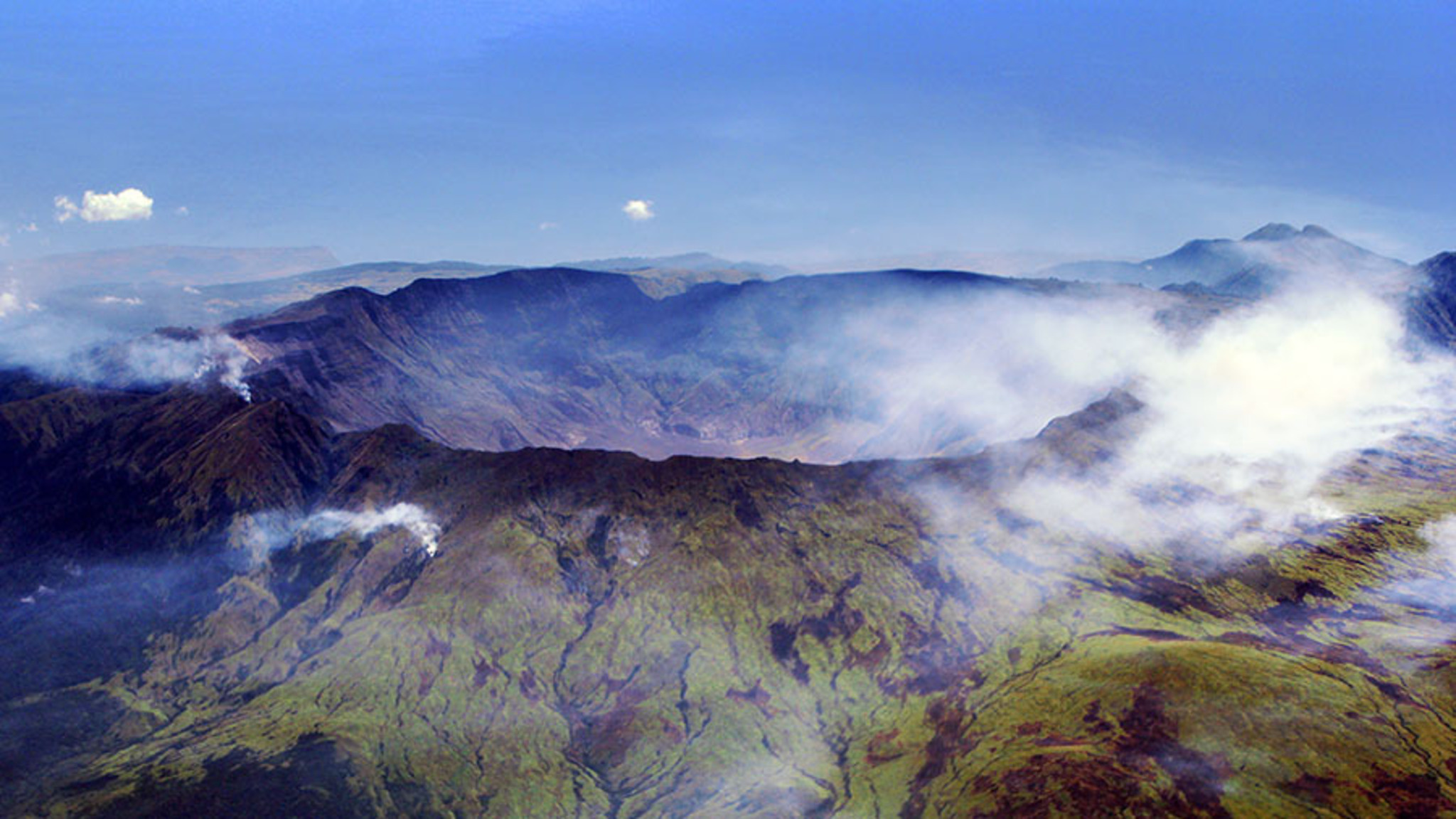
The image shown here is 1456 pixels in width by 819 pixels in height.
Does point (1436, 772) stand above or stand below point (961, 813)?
above

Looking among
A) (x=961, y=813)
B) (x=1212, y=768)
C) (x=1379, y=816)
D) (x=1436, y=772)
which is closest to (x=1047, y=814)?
(x=961, y=813)

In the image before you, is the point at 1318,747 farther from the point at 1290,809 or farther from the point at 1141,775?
the point at 1141,775

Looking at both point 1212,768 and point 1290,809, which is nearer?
point 1290,809

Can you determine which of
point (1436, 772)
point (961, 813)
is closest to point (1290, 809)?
point (1436, 772)

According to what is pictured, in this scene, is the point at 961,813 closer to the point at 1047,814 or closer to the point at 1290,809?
the point at 1047,814

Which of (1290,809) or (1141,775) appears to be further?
(1141,775)

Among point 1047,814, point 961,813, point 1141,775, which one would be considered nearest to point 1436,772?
point 1141,775

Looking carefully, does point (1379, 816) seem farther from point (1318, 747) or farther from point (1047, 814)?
point (1047, 814)
